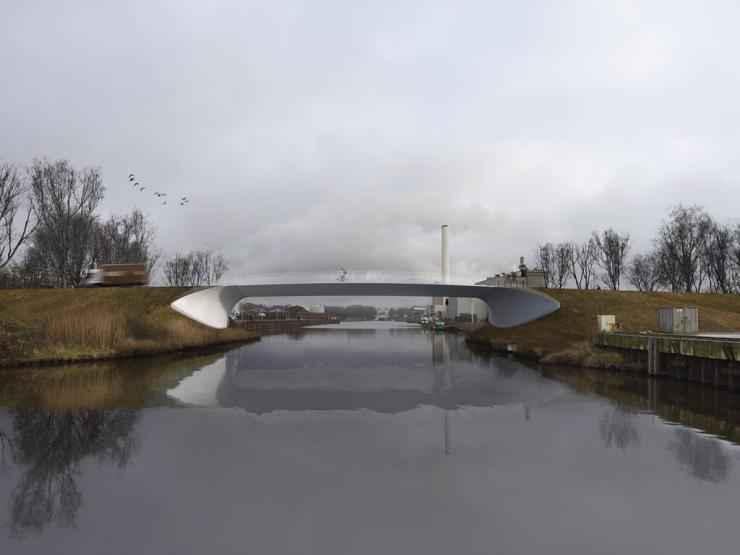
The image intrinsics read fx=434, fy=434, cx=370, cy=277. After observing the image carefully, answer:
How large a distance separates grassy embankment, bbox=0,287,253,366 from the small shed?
1388 inches

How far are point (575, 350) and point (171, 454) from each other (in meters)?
25.3

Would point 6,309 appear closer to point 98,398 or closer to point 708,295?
point 98,398

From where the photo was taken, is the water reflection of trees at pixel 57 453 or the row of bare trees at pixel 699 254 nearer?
the water reflection of trees at pixel 57 453

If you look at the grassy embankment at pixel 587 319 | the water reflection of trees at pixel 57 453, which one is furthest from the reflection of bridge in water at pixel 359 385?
the grassy embankment at pixel 587 319

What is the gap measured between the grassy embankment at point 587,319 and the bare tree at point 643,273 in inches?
983

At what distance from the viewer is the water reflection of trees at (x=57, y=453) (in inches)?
289

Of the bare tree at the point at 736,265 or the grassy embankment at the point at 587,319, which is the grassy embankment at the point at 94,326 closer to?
the grassy embankment at the point at 587,319

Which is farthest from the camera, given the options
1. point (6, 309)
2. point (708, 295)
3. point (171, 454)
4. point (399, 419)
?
point (708, 295)

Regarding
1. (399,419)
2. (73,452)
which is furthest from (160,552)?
(399,419)

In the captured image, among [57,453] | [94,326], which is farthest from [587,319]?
[57,453]

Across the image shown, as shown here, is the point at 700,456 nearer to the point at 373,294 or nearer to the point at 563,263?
the point at 373,294

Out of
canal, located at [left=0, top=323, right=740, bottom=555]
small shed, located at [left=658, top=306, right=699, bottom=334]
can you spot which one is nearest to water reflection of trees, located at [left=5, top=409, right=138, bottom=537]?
canal, located at [left=0, top=323, right=740, bottom=555]

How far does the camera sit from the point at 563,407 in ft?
51.4

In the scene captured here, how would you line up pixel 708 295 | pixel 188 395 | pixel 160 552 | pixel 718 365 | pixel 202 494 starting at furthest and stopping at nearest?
pixel 708 295 → pixel 718 365 → pixel 188 395 → pixel 202 494 → pixel 160 552
